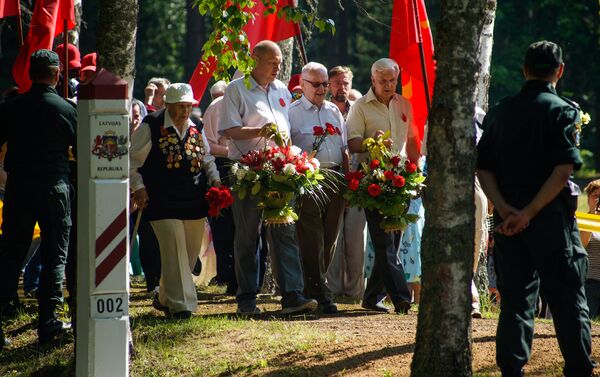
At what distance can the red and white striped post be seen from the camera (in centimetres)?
757

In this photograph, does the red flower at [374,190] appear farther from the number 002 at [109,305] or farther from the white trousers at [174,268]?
the number 002 at [109,305]

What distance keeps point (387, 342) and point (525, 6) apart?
35.6m

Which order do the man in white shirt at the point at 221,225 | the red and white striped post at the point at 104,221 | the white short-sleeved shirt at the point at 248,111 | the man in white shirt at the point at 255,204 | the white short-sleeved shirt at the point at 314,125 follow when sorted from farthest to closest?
the man in white shirt at the point at 221,225 → the white short-sleeved shirt at the point at 314,125 → the white short-sleeved shirt at the point at 248,111 → the man in white shirt at the point at 255,204 → the red and white striped post at the point at 104,221

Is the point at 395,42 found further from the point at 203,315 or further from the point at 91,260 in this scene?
the point at 91,260

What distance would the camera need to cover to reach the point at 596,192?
13.7m

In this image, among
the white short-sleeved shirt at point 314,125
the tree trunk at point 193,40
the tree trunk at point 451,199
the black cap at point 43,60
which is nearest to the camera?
the tree trunk at point 451,199

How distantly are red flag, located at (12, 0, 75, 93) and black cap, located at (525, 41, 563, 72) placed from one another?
5.96 meters

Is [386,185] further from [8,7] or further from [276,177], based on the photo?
[8,7]

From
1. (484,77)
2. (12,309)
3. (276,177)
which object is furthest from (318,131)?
(12,309)

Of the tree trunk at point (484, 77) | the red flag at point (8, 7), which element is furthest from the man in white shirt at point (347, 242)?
the red flag at point (8, 7)

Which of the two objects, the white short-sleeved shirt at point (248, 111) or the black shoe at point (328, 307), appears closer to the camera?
the white short-sleeved shirt at point (248, 111)

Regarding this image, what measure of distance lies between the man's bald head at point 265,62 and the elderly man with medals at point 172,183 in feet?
2.68

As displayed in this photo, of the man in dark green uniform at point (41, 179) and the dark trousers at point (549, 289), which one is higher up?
the man in dark green uniform at point (41, 179)

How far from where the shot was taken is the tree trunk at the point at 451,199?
7.11m
